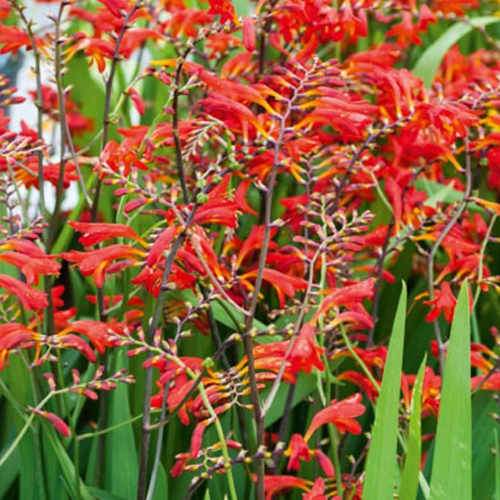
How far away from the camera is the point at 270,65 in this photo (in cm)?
197

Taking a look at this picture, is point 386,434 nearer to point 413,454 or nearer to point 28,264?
point 413,454

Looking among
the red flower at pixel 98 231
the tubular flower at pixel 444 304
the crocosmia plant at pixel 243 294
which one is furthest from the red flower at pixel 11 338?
the tubular flower at pixel 444 304

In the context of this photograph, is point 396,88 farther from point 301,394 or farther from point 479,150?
point 301,394

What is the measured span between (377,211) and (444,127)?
1.98ft

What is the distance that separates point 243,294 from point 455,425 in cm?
38

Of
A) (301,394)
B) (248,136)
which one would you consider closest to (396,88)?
(248,136)

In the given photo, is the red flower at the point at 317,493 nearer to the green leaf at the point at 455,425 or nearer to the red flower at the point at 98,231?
the green leaf at the point at 455,425

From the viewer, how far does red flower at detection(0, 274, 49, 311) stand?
4.19 ft

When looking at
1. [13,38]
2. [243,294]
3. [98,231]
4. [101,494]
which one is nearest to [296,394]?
[243,294]

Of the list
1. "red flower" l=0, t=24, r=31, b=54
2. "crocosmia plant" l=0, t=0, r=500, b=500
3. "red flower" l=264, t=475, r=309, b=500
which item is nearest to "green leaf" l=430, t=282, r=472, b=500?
"crocosmia plant" l=0, t=0, r=500, b=500

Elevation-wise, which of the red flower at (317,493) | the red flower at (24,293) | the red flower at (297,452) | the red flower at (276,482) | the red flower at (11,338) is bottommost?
the red flower at (276,482)

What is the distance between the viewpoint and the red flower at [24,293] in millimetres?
1278

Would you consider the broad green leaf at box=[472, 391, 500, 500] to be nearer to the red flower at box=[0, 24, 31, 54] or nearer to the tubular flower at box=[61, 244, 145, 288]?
the tubular flower at box=[61, 244, 145, 288]

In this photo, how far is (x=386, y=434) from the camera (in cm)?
117
